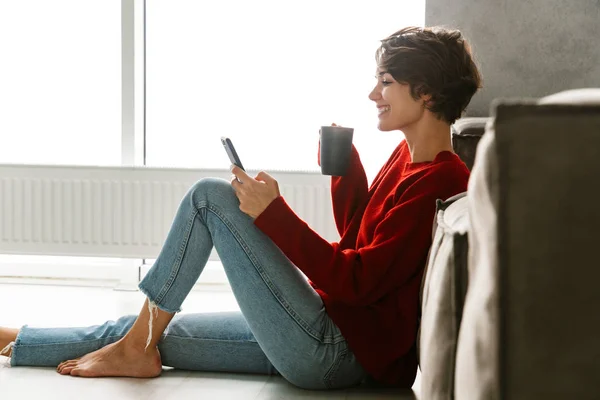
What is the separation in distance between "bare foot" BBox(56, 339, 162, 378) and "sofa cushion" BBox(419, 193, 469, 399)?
0.92 m

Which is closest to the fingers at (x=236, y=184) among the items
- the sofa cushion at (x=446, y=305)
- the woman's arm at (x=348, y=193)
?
the woman's arm at (x=348, y=193)

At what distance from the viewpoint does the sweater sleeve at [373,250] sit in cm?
166

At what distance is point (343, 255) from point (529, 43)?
5.80 feet

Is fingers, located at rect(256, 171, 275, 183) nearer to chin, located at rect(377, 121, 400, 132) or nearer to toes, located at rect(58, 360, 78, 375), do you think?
chin, located at rect(377, 121, 400, 132)

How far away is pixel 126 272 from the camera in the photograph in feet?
12.2

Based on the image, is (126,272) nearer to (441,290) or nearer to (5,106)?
(5,106)

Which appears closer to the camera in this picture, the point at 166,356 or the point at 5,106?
the point at 166,356

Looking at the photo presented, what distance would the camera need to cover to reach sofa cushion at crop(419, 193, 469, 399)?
1140 millimetres

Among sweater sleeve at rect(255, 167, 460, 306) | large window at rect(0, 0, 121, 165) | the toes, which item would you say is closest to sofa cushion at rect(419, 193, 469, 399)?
sweater sleeve at rect(255, 167, 460, 306)

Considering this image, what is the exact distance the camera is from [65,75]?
3.76 m

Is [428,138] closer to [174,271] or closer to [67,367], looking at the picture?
[174,271]

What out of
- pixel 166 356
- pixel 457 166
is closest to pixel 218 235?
pixel 166 356

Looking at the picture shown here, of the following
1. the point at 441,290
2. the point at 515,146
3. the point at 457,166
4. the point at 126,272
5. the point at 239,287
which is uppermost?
the point at 515,146

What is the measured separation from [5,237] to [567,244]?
3257 millimetres
